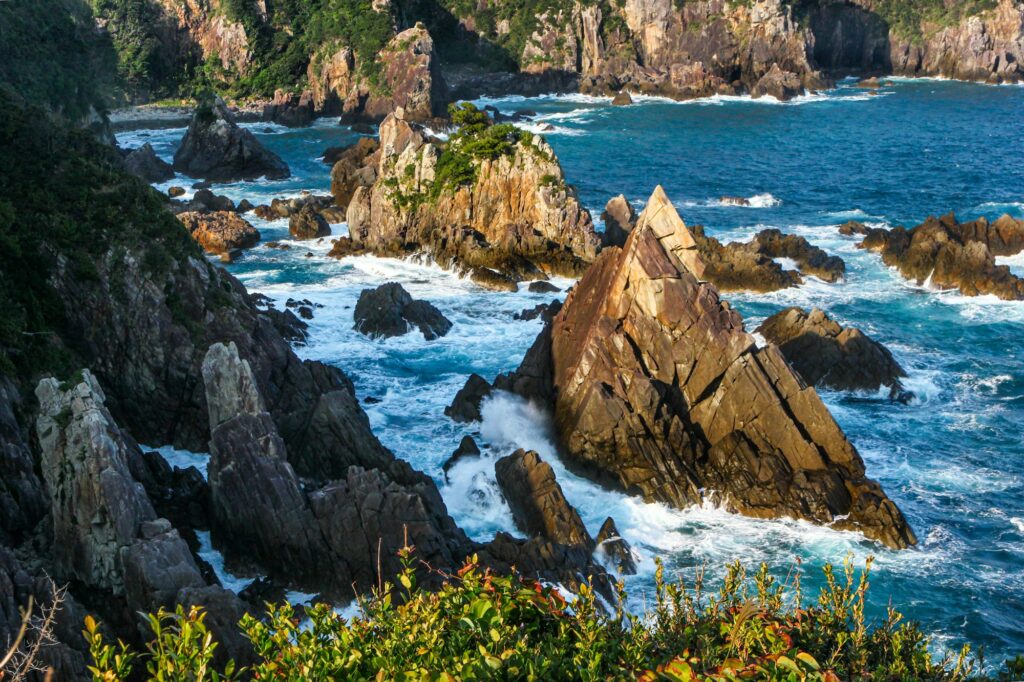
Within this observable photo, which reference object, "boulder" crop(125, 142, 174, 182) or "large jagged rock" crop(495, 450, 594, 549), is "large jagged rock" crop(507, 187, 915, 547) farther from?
"boulder" crop(125, 142, 174, 182)

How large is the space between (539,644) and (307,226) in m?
52.5

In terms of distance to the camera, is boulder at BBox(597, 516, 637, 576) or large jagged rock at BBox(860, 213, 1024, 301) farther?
large jagged rock at BBox(860, 213, 1024, 301)

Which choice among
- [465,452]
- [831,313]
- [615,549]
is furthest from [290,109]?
[615,549]

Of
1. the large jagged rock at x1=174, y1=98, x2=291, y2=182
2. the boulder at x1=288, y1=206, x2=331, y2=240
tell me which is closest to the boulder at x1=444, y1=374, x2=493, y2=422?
the boulder at x1=288, y1=206, x2=331, y2=240

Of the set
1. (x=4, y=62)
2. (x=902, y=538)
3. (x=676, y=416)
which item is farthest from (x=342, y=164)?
(x=902, y=538)

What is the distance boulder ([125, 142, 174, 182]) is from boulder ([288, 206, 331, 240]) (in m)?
17.3

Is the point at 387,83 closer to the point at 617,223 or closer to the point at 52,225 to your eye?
the point at 617,223

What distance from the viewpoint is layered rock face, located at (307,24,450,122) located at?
10406 cm

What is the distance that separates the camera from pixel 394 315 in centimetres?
4578

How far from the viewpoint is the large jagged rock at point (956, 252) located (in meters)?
51.0

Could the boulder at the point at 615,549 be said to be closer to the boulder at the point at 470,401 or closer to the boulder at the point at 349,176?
the boulder at the point at 470,401

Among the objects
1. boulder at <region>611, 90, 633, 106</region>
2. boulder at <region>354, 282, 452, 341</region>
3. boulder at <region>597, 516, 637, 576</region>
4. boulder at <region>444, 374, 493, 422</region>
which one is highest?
boulder at <region>611, 90, 633, 106</region>

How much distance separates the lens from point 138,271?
32719mm

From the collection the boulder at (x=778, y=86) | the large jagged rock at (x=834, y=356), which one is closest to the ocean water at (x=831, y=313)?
the large jagged rock at (x=834, y=356)
